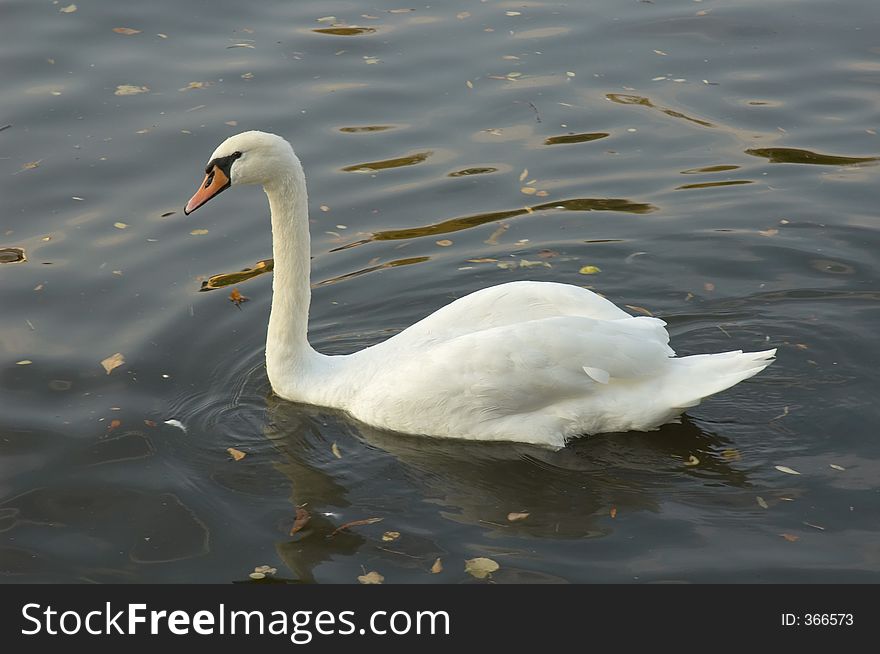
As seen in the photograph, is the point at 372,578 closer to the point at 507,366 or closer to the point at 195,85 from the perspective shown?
the point at 507,366

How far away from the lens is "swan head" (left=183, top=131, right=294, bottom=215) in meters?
9.57

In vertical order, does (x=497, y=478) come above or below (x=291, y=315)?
below

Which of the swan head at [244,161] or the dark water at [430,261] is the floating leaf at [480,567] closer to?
the dark water at [430,261]

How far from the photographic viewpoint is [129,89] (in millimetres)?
15562

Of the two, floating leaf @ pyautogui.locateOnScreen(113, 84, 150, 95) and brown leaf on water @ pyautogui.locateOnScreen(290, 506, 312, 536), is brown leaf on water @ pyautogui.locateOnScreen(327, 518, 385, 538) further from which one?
floating leaf @ pyautogui.locateOnScreen(113, 84, 150, 95)

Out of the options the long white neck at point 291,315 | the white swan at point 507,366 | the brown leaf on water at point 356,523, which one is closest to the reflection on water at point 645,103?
the white swan at point 507,366

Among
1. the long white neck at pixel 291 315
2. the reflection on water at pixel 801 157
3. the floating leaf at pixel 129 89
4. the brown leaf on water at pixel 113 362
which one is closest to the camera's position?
the long white neck at pixel 291 315

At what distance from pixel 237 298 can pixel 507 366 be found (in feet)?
11.1

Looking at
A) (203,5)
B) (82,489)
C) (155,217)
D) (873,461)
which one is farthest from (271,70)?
→ (873,461)

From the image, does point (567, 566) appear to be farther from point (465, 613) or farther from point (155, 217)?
point (155, 217)

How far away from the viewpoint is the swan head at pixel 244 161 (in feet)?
31.4

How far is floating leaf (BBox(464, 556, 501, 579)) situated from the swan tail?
1840mm

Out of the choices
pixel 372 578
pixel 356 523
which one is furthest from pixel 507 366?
pixel 372 578

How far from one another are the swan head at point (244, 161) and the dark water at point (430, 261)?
1.67 metres
